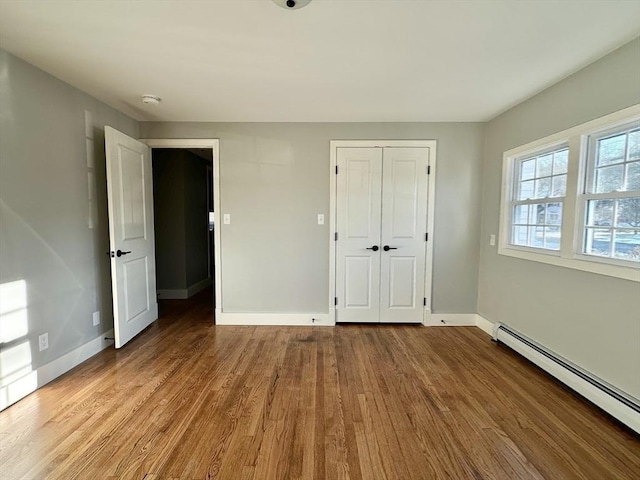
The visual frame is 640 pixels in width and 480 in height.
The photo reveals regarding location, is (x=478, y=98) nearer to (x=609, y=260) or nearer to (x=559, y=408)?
(x=609, y=260)

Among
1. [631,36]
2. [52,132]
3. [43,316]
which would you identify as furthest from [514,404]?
[52,132]

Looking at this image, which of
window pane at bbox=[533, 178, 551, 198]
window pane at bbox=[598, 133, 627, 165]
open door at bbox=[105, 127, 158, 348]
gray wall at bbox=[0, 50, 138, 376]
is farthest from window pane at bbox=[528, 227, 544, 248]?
gray wall at bbox=[0, 50, 138, 376]

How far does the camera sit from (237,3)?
1492 mm

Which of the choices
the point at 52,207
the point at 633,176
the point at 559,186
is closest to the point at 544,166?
the point at 559,186

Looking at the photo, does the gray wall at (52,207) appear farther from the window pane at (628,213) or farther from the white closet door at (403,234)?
the window pane at (628,213)

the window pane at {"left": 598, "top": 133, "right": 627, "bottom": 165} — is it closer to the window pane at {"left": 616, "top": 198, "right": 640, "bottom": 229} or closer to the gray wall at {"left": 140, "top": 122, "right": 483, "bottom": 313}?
the window pane at {"left": 616, "top": 198, "right": 640, "bottom": 229}

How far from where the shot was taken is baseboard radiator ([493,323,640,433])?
1771mm

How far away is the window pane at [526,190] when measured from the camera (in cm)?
280

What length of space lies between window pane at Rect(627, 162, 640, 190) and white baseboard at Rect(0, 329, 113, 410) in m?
4.32

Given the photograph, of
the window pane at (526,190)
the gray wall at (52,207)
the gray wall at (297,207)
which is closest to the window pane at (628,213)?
the window pane at (526,190)

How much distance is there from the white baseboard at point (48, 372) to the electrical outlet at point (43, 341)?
141mm

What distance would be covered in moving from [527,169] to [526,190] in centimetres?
21

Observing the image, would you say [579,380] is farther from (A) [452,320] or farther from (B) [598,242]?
(A) [452,320]

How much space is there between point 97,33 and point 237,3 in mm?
953
